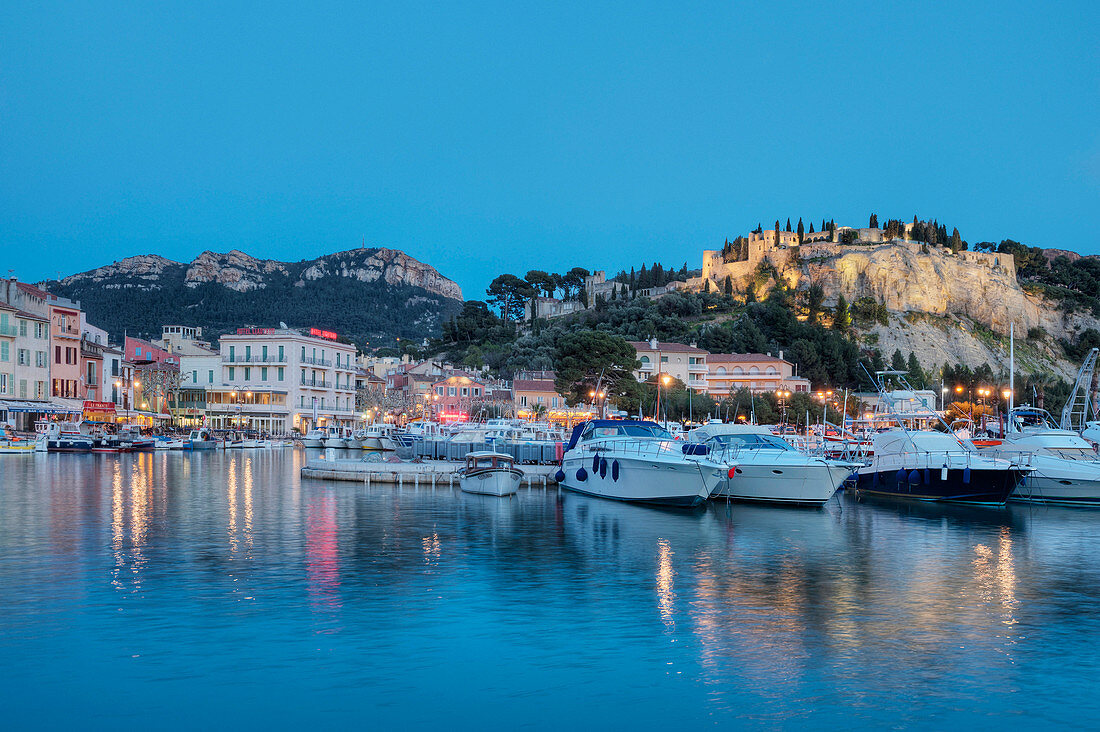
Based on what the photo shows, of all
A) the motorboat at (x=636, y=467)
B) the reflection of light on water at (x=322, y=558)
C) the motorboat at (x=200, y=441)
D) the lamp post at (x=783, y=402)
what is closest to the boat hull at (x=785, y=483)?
the motorboat at (x=636, y=467)

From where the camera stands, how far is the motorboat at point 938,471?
3234 centimetres

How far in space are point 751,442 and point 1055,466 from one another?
12300 mm

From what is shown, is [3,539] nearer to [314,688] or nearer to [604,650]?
[314,688]

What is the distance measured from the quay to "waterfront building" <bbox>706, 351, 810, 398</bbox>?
247 ft

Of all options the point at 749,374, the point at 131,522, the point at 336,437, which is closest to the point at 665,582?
the point at 131,522

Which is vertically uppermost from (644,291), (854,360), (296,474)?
(644,291)

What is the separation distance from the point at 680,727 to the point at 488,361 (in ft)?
387

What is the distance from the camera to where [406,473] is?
40062 millimetres

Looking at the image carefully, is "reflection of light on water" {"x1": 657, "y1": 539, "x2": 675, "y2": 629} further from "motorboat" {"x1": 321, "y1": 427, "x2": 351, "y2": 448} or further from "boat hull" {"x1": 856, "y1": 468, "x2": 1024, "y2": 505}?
"motorboat" {"x1": 321, "y1": 427, "x2": 351, "y2": 448}

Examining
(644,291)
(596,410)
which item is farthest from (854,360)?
(596,410)

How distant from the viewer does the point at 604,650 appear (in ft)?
40.4

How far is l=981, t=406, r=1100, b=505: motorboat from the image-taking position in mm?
33875

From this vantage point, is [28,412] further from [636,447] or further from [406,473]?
[636,447]

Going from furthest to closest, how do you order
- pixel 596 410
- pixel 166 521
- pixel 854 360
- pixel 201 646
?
pixel 854 360, pixel 596 410, pixel 166 521, pixel 201 646
